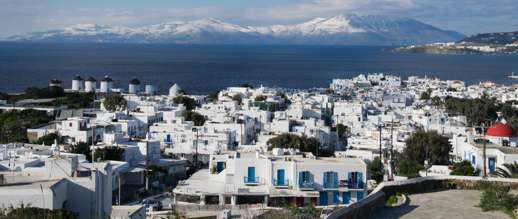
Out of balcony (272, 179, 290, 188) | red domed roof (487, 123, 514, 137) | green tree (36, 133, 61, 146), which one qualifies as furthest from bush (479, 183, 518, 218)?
green tree (36, 133, 61, 146)

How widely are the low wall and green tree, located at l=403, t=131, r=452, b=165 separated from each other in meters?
20.2

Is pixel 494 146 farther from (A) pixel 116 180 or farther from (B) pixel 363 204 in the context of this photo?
(B) pixel 363 204

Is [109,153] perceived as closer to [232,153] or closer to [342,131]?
[232,153]

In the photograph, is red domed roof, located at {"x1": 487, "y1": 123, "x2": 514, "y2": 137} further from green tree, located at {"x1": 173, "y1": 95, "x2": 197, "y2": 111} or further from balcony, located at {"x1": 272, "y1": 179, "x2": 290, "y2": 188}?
green tree, located at {"x1": 173, "y1": 95, "x2": 197, "y2": 111}

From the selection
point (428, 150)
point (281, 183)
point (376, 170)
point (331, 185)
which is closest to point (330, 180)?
point (331, 185)

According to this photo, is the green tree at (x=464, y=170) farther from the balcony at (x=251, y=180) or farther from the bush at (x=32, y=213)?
the bush at (x=32, y=213)

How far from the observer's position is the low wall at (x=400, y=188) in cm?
666

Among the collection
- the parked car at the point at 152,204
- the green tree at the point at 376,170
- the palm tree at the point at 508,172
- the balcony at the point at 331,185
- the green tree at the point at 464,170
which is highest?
the palm tree at the point at 508,172

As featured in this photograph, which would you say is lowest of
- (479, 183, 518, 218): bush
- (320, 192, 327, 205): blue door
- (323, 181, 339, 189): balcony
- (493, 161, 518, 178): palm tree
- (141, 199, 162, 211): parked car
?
(141, 199, 162, 211): parked car

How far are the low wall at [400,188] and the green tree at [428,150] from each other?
794 inches

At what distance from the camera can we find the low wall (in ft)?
21.9

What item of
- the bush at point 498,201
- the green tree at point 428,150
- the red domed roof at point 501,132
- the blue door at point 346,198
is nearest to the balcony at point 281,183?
the blue door at point 346,198

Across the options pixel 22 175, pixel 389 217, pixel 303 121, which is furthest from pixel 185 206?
pixel 303 121

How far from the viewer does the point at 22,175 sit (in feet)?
45.7
